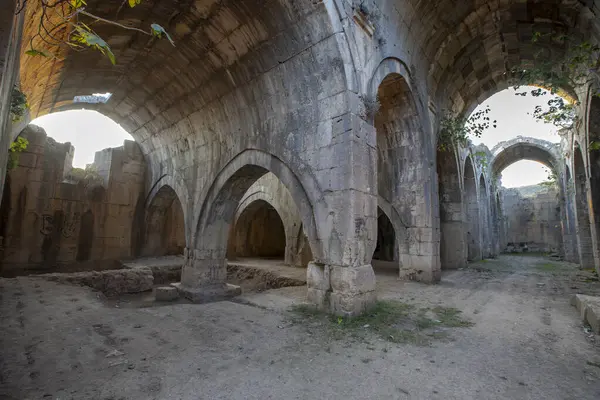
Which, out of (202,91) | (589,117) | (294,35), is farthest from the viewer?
(589,117)

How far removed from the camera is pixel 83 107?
9734 millimetres

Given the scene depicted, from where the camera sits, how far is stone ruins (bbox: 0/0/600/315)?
4.70m

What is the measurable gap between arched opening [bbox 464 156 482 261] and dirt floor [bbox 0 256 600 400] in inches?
332

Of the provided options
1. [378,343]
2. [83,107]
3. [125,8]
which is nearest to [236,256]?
[83,107]

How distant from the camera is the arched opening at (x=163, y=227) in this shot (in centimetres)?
1139

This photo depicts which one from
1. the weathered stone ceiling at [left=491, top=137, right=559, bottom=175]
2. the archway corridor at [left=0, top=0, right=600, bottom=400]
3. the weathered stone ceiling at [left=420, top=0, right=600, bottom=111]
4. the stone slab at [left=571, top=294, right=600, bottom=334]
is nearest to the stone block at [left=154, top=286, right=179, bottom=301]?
the archway corridor at [left=0, top=0, right=600, bottom=400]

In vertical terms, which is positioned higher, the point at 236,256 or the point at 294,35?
the point at 294,35

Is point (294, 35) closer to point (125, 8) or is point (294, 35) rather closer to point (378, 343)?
point (125, 8)

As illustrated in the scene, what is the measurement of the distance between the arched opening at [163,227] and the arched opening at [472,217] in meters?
11.6

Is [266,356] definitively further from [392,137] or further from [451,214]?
[451,214]

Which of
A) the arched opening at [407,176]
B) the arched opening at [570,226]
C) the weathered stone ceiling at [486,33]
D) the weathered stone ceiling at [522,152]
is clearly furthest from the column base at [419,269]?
the weathered stone ceiling at [522,152]

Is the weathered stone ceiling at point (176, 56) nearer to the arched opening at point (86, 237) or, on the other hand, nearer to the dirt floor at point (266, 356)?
the arched opening at point (86, 237)

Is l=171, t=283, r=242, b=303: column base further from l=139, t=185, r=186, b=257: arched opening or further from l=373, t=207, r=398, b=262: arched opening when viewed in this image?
l=373, t=207, r=398, b=262: arched opening

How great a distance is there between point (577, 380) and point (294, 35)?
526 cm
